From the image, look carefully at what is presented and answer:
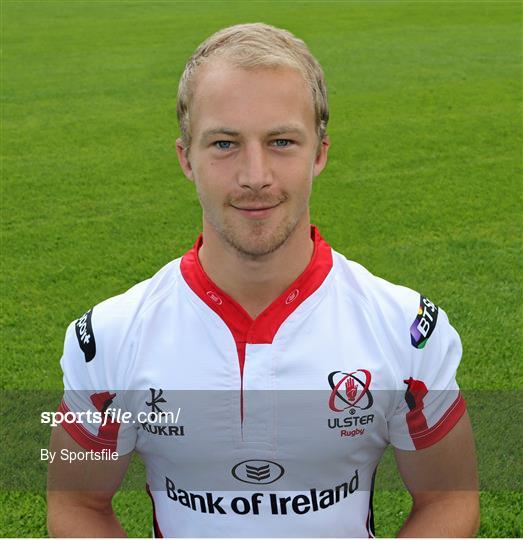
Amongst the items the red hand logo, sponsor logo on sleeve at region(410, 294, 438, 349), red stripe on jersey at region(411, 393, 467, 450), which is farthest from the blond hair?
red stripe on jersey at region(411, 393, 467, 450)

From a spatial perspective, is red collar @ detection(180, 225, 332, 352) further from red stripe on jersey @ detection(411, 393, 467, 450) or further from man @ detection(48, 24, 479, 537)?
red stripe on jersey @ detection(411, 393, 467, 450)

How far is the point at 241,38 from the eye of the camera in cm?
205

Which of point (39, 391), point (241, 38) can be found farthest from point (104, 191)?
point (241, 38)

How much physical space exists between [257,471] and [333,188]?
650 cm

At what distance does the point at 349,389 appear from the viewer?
2139 millimetres

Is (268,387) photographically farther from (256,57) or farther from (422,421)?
(256,57)

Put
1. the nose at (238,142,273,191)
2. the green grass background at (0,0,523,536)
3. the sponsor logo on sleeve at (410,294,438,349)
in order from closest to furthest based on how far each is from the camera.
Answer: the nose at (238,142,273,191) < the sponsor logo on sleeve at (410,294,438,349) < the green grass background at (0,0,523,536)

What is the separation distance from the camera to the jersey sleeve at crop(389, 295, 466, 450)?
2.13 m

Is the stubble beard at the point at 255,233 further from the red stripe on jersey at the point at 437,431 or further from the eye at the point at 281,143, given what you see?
the red stripe on jersey at the point at 437,431

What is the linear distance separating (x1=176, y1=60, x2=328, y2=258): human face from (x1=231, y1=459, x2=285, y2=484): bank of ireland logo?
570 millimetres

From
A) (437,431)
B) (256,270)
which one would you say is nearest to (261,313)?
(256,270)

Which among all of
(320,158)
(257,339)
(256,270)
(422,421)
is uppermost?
(320,158)

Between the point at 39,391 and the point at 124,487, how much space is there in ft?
3.62

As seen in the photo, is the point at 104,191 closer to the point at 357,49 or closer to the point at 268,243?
the point at 268,243
